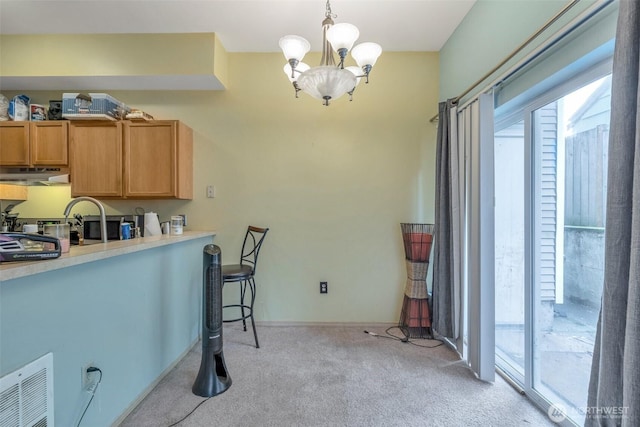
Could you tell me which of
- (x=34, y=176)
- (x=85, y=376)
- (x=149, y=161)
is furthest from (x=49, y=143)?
(x=85, y=376)

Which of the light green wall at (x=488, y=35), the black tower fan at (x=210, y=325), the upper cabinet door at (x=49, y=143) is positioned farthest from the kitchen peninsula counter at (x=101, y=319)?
the light green wall at (x=488, y=35)

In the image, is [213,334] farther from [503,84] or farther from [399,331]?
[503,84]

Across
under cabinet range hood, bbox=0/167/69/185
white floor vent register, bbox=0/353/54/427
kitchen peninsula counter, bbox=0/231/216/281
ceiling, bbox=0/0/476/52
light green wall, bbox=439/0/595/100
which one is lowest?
white floor vent register, bbox=0/353/54/427

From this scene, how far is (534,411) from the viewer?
1555 mm

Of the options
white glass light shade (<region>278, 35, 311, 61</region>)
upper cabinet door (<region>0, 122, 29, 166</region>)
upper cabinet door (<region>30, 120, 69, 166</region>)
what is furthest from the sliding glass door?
upper cabinet door (<region>0, 122, 29, 166</region>)

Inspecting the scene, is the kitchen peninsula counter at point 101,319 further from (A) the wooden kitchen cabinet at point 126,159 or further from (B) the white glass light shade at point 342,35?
(B) the white glass light shade at point 342,35

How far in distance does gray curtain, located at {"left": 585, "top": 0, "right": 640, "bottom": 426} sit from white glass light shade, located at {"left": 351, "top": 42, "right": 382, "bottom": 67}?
1.03 metres

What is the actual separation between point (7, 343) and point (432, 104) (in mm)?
3361

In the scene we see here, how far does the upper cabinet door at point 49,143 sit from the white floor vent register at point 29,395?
237 centimetres

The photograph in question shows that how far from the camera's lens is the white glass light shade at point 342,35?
4.79 feet

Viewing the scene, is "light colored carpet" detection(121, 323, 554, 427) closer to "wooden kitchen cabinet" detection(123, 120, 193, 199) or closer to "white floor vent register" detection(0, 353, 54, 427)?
"white floor vent register" detection(0, 353, 54, 427)

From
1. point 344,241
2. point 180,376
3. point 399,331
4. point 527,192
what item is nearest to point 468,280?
point 527,192

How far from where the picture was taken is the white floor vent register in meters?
0.88

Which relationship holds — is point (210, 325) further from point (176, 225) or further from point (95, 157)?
point (95, 157)
